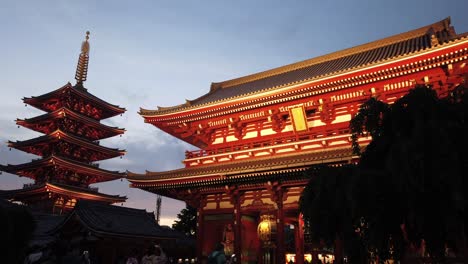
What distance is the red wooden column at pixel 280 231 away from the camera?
614 inches

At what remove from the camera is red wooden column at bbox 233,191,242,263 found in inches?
646

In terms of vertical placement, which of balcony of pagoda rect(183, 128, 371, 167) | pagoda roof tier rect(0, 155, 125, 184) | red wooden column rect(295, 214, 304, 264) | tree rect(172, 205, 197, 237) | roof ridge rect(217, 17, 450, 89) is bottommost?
red wooden column rect(295, 214, 304, 264)

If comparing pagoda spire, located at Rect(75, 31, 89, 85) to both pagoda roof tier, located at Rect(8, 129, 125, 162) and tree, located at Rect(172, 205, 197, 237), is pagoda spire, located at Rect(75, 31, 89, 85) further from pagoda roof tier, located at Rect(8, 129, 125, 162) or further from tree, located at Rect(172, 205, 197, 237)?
tree, located at Rect(172, 205, 197, 237)

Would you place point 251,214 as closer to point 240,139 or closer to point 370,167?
point 240,139

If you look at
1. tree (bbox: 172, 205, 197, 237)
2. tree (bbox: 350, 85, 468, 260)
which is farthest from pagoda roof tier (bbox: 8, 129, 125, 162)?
tree (bbox: 350, 85, 468, 260)

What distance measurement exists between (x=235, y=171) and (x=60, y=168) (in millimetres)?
24380

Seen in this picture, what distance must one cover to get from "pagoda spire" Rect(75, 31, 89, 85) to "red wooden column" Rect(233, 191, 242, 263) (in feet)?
100

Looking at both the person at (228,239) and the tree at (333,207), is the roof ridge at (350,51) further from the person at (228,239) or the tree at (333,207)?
the tree at (333,207)

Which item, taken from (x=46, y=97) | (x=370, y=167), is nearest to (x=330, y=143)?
(x=370, y=167)

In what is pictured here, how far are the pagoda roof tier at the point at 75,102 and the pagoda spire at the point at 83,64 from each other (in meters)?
2.25

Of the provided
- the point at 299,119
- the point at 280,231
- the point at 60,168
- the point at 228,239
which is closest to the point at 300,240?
the point at 280,231

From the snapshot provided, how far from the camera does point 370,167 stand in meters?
8.15

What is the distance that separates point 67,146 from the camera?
35938 mm

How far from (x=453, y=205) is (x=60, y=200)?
1356 inches
